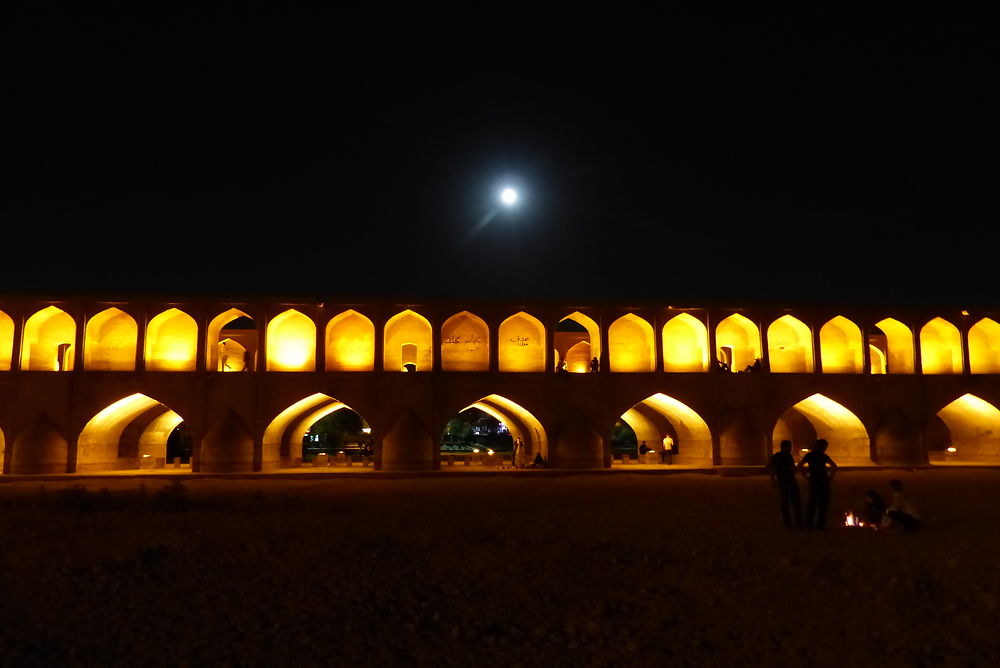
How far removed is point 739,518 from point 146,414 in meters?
19.3

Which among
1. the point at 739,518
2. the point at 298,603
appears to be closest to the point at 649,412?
the point at 739,518

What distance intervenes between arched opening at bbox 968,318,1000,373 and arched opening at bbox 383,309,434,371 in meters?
16.2

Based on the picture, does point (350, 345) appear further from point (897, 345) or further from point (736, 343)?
point (897, 345)

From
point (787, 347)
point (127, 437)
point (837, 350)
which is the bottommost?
point (127, 437)

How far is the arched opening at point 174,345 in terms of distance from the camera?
20188 millimetres

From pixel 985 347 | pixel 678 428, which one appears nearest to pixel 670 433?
pixel 678 428

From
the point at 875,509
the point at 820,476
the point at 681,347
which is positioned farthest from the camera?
the point at 681,347

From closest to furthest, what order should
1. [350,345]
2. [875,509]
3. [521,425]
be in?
[875,509], [350,345], [521,425]

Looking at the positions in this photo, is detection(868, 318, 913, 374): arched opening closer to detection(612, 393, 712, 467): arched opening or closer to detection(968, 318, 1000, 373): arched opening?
detection(968, 318, 1000, 373): arched opening

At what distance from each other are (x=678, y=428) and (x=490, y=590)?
1747 centimetres

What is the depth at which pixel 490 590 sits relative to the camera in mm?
5906

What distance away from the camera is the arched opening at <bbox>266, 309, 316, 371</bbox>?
2069 centimetres

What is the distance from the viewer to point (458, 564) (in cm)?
662

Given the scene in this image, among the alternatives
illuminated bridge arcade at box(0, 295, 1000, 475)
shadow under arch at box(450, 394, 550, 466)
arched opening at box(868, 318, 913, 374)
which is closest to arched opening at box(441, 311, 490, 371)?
illuminated bridge arcade at box(0, 295, 1000, 475)
